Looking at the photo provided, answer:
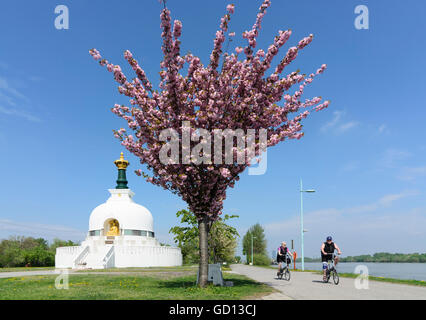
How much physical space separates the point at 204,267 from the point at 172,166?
414cm

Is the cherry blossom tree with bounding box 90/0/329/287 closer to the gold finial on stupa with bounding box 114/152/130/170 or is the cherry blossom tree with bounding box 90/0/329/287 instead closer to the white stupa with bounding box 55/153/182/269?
the white stupa with bounding box 55/153/182/269

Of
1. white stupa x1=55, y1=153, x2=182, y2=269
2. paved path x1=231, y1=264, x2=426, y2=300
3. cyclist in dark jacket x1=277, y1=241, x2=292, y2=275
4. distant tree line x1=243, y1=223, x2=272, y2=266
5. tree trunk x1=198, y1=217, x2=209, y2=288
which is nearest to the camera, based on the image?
paved path x1=231, y1=264, x2=426, y2=300

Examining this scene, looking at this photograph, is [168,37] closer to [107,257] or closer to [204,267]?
[204,267]

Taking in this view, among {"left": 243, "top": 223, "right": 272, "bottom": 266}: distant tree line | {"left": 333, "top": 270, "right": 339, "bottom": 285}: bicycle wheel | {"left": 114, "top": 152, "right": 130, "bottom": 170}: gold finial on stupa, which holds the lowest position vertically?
{"left": 243, "top": 223, "right": 272, "bottom": 266}: distant tree line

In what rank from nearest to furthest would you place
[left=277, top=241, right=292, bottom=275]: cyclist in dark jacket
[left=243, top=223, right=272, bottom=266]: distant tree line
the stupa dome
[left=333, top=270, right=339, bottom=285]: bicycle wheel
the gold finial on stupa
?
[left=333, top=270, right=339, bottom=285]: bicycle wheel → [left=277, top=241, right=292, bottom=275]: cyclist in dark jacket → the stupa dome → the gold finial on stupa → [left=243, top=223, right=272, bottom=266]: distant tree line

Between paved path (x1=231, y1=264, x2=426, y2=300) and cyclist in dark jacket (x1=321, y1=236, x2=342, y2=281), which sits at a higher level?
cyclist in dark jacket (x1=321, y1=236, x2=342, y2=281)

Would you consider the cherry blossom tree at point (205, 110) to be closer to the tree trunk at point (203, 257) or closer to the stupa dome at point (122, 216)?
the tree trunk at point (203, 257)

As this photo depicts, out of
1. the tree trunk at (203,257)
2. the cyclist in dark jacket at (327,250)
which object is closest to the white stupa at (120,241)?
the cyclist in dark jacket at (327,250)

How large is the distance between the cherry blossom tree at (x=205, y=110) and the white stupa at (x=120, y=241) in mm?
31366

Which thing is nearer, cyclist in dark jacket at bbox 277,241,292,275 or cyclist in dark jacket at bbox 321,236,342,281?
cyclist in dark jacket at bbox 321,236,342,281

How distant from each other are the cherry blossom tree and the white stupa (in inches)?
1235

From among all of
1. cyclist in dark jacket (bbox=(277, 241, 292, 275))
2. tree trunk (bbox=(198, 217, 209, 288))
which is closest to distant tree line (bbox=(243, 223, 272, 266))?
cyclist in dark jacket (bbox=(277, 241, 292, 275))

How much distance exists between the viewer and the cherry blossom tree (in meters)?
12.4
